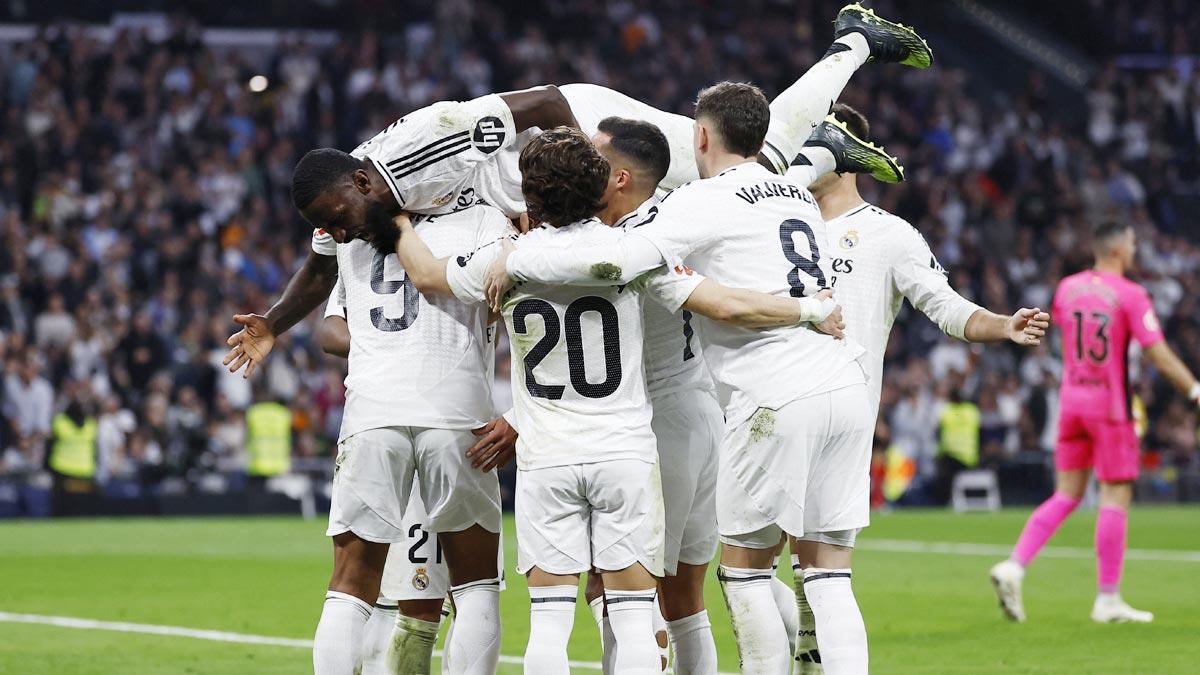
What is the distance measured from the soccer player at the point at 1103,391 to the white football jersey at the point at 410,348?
534cm

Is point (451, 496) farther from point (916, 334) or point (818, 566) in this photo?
point (916, 334)

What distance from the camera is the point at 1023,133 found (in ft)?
95.0

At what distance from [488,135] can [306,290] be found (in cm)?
105

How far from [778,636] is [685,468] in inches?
29.9

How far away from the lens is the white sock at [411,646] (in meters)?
6.61

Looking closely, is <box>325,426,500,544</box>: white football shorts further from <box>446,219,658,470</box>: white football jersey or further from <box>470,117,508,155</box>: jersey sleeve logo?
<box>470,117,508,155</box>: jersey sleeve logo

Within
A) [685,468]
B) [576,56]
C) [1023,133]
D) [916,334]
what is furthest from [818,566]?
[1023,133]

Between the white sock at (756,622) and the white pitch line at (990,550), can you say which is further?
the white pitch line at (990,550)

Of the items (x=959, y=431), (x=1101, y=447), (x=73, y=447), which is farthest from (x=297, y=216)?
(x=1101, y=447)

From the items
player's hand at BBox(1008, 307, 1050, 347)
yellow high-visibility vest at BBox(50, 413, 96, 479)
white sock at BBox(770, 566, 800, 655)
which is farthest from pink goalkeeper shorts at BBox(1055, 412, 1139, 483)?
yellow high-visibility vest at BBox(50, 413, 96, 479)

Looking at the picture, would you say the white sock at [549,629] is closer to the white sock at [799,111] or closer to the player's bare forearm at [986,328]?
the player's bare forearm at [986,328]

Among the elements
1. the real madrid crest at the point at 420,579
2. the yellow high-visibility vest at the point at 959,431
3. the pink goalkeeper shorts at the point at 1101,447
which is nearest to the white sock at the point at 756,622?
the real madrid crest at the point at 420,579

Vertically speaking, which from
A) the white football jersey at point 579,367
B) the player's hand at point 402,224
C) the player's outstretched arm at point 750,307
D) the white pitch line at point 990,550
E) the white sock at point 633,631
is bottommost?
the white pitch line at point 990,550

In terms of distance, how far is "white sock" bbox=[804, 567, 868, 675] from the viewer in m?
5.96
